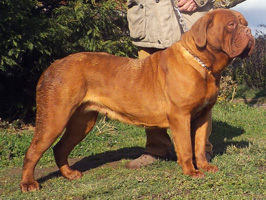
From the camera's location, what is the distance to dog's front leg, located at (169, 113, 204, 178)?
4.28 metres

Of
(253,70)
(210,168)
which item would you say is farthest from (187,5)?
(253,70)

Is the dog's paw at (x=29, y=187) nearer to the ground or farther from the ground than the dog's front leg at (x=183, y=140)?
nearer to the ground

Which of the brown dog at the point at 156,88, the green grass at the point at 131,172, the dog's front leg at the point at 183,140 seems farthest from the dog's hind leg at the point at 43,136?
the dog's front leg at the point at 183,140

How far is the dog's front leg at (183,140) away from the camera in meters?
4.28

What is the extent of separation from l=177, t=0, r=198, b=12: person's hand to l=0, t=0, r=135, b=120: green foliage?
10.2ft

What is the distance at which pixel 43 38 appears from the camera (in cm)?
768

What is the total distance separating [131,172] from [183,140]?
84 cm

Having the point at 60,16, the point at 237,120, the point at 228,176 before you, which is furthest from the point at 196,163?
the point at 60,16

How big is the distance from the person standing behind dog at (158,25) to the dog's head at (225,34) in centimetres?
87

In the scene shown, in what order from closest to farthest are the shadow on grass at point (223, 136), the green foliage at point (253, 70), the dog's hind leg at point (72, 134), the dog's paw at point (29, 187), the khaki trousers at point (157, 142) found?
the dog's paw at point (29, 187) < the dog's hind leg at point (72, 134) < the khaki trousers at point (157, 142) < the shadow on grass at point (223, 136) < the green foliage at point (253, 70)

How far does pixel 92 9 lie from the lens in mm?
8906

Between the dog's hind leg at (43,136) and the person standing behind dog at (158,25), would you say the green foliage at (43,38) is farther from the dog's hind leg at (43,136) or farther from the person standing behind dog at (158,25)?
the dog's hind leg at (43,136)

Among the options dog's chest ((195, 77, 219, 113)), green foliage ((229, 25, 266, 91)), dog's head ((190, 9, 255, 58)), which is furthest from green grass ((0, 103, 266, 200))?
green foliage ((229, 25, 266, 91))

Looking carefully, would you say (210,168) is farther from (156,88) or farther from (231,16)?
(231,16)
